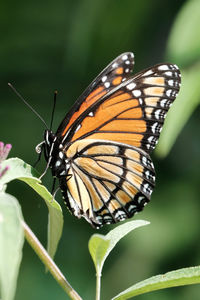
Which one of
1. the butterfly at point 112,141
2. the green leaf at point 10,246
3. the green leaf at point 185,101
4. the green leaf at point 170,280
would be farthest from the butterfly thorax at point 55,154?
the green leaf at point 10,246

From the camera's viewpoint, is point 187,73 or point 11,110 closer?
point 187,73

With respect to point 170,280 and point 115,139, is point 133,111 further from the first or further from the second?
point 170,280

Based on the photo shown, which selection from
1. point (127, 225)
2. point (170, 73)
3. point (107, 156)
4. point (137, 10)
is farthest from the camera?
point (137, 10)

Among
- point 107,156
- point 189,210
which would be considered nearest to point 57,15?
point 189,210

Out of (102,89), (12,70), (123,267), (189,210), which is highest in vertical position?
(102,89)

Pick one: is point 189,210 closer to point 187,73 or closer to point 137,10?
point 137,10

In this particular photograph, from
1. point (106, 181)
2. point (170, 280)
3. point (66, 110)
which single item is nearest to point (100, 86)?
point (106, 181)
